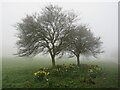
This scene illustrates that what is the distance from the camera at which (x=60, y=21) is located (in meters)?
13.7

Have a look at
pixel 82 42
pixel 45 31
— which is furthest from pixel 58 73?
pixel 82 42

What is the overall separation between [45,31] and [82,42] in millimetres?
6127

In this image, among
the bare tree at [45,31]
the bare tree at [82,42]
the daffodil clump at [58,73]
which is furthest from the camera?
the bare tree at [82,42]

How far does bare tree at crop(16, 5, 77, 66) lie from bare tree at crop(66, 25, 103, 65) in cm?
101

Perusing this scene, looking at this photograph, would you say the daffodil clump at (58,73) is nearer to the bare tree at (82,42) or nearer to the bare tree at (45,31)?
the bare tree at (45,31)

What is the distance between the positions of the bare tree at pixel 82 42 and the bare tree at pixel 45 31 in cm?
101

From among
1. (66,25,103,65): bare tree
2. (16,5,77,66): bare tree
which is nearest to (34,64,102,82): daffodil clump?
(16,5,77,66): bare tree

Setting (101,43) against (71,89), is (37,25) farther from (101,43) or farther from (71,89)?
(101,43)

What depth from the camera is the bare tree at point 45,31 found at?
1273 centimetres

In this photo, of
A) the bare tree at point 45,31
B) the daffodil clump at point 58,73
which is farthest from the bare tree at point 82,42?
the daffodil clump at point 58,73

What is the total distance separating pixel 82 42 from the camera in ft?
49.6

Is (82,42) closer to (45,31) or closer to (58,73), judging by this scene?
(45,31)

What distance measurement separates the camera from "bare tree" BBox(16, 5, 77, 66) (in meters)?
12.7

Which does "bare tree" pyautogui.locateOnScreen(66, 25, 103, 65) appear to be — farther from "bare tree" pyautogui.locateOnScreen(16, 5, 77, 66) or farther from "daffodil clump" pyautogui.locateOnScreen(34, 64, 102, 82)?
"daffodil clump" pyautogui.locateOnScreen(34, 64, 102, 82)
